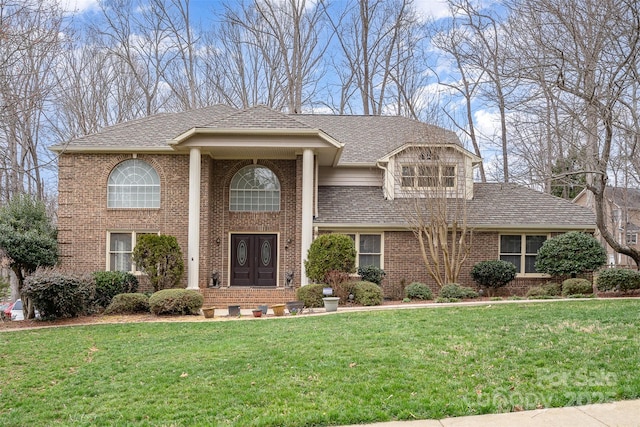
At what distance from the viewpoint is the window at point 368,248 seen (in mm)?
17094

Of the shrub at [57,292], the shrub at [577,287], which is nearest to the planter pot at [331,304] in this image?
the shrub at [57,292]

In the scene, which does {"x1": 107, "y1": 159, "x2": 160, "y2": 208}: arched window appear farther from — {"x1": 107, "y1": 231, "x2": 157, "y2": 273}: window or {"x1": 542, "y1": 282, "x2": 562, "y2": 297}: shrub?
{"x1": 542, "y1": 282, "x2": 562, "y2": 297}: shrub

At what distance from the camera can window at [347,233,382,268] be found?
1709 cm

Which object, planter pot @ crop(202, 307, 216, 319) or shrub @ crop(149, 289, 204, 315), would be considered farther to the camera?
shrub @ crop(149, 289, 204, 315)

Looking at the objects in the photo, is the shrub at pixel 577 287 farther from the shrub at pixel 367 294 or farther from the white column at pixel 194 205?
the white column at pixel 194 205

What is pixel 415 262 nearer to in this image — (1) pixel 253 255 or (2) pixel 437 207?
(2) pixel 437 207

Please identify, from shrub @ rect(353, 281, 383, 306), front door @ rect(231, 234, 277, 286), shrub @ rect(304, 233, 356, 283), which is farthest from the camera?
front door @ rect(231, 234, 277, 286)

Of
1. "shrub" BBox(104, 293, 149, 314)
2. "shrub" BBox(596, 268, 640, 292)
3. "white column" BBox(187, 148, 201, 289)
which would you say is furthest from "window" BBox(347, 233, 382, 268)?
"shrub" BBox(104, 293, 149, 314)

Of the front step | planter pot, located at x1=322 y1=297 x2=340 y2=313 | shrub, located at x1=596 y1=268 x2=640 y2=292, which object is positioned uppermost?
shrub, located at x1=596 y1=268 x2=640 y2=292

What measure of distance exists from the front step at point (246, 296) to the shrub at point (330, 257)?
175 cm

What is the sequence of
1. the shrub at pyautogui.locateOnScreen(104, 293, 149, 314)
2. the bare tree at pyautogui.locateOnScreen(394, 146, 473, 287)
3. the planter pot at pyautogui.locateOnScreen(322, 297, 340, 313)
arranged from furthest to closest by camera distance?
the bare tree at pyautogui.locateOnScreen(394, 146, 473, 287) < the shrub at pyautogui.locateOnScreen(104, 293, 149, 314) < the planter pot at pyautogui.locateOnScreen(322, 297, 340, 313)

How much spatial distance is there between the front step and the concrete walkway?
1138 cm

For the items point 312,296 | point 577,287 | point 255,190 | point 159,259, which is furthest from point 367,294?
point 577,287

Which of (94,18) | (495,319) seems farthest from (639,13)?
(94,18)
